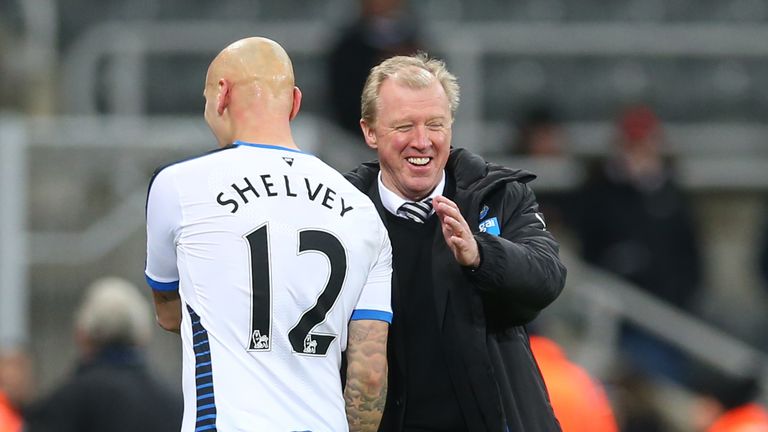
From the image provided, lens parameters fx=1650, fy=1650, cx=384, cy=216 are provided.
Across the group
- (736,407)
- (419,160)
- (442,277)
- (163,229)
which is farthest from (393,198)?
(736,407)

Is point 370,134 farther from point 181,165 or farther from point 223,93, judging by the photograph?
point 181,165

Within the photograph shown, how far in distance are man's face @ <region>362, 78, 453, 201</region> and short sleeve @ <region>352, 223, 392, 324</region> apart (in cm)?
25

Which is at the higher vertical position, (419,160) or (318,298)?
(419,160)

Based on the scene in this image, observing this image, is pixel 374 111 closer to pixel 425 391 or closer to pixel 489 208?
pixel 489 208

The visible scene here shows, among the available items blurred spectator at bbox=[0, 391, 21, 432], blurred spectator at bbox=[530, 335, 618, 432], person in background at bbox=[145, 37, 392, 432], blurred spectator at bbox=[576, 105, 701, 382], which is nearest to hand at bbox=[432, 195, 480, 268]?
person in background at bbox=[145, 37, 392, 432]

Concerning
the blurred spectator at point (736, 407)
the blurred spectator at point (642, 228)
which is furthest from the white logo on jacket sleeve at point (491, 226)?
the blurred spectator at point (642, 228)

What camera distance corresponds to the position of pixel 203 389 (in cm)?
425

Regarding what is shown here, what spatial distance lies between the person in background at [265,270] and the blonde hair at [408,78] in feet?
1.13

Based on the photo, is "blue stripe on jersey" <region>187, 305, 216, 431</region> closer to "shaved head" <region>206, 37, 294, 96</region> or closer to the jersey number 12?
the jersey number 12

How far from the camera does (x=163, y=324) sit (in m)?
4.55

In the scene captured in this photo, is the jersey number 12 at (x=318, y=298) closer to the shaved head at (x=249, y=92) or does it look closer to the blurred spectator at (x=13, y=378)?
the shaved head at (x=249, y=92)

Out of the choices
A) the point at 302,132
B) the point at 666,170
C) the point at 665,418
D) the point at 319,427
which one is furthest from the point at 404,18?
the point at 319,427

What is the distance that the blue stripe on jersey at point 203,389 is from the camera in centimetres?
422

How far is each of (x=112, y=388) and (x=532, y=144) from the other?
5.46 metres
